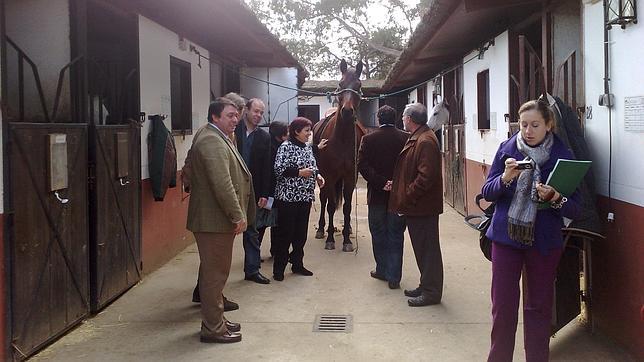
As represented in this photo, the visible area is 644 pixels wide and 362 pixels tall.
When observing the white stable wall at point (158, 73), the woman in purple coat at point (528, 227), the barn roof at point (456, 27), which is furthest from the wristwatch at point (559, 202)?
the white stable wall at point (158, 73)

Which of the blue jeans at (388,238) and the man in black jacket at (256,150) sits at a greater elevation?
the man in black jacket at (256,150)

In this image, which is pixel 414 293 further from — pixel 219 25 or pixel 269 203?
pixel 219 25

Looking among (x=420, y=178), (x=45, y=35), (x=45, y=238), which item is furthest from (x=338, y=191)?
(x=45, y=238)

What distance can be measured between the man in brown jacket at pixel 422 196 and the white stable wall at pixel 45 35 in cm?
279

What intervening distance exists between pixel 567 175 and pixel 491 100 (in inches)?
212

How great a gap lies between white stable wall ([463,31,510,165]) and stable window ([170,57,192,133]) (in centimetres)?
404

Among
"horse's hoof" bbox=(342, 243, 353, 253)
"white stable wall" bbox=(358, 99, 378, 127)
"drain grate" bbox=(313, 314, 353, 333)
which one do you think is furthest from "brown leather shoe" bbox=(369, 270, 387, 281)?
"white stable wall" bbox=(358, 99, 378, 127)

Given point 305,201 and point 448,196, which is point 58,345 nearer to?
point 305,201

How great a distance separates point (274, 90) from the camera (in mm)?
11414

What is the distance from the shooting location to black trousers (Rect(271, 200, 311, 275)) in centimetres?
579

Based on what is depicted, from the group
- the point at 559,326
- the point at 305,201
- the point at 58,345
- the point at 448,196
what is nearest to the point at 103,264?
the point at 58,345

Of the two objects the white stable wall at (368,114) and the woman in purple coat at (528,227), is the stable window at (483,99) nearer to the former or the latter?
the woman in purple coat at (528,227)

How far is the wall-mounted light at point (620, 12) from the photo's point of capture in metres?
3.44

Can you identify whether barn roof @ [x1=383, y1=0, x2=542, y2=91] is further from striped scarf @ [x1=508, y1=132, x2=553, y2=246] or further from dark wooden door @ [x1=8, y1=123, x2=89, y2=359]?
dark wooden door @ [x1=8, y1=123, x2=89, y2=359]
